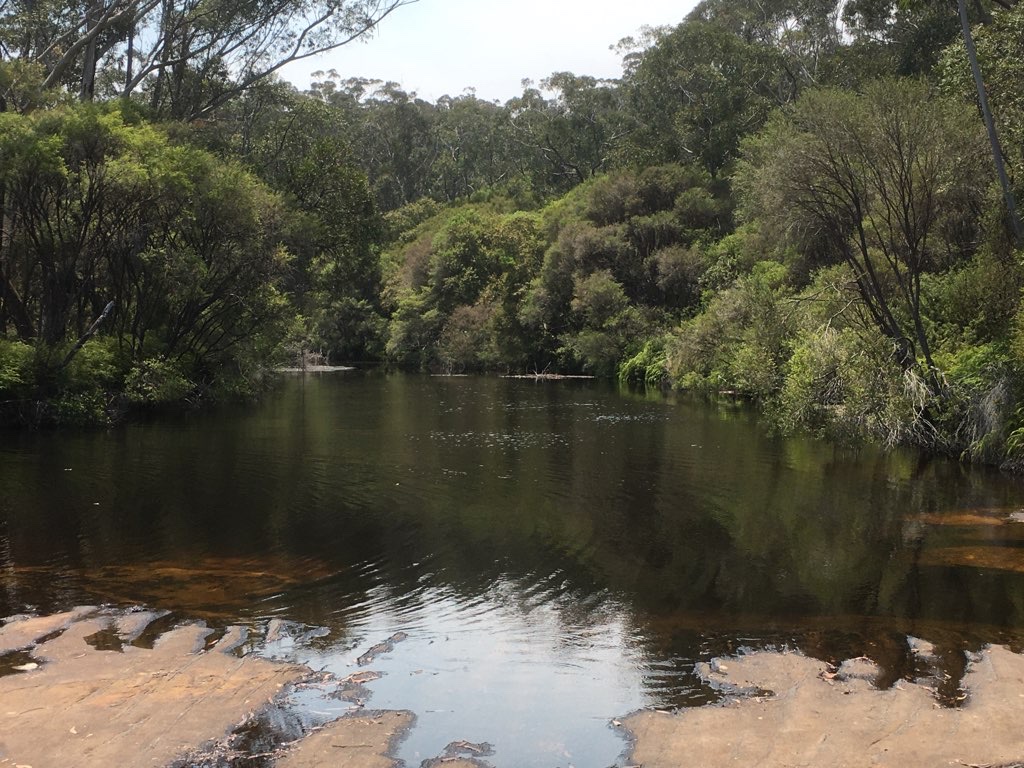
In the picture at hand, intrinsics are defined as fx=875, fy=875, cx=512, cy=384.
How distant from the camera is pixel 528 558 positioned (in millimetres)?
12562

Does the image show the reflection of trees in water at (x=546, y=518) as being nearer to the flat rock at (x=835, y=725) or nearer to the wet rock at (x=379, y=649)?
the wet rock at (x=379, y=649)

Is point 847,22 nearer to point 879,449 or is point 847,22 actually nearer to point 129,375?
point 879,449

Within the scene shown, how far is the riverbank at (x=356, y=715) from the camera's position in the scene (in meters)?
6.21

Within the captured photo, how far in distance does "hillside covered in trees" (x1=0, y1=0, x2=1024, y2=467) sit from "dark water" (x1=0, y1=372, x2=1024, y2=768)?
11.5 ft

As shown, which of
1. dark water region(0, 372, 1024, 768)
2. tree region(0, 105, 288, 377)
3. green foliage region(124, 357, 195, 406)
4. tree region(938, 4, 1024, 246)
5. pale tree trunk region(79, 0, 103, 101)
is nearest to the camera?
dark water region(0, 372, 1024, 768)

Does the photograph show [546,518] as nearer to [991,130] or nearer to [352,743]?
[352,743]

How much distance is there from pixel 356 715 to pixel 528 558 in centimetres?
→ 569

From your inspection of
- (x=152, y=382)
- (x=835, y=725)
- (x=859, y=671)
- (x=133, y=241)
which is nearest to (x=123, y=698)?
(x=835, y=725)

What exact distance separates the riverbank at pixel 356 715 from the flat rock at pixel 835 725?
0.6 inches

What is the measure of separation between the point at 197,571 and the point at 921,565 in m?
9.77

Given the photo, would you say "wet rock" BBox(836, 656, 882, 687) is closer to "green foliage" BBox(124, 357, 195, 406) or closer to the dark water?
the dark water

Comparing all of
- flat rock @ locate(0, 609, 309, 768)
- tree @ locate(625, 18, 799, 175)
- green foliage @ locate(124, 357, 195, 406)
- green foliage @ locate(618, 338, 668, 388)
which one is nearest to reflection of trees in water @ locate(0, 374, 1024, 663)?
flat rock @ locate(0, 609, 309, 768)

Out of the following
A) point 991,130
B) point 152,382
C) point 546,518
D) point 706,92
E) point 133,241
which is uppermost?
point 706,92

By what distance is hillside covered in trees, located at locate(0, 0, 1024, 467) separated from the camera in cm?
2139
